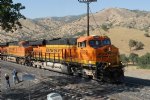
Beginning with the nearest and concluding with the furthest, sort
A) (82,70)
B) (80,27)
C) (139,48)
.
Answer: (82,70), (139,48), (80,27)

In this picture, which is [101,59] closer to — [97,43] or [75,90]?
[97,43]

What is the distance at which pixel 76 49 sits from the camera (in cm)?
3416

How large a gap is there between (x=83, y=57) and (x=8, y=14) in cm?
744

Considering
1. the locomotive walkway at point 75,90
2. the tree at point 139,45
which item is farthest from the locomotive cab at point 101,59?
the tree at point 139,45

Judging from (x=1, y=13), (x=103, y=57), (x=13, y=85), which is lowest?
(x=13, y=85)

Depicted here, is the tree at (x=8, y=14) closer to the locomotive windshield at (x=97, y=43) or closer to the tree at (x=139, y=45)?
the locomotive windshield at (x=97, y=43)

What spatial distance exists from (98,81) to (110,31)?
74739 mm

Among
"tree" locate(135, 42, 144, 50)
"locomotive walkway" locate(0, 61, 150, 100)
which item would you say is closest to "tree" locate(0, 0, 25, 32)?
"locomotive walkway" locate(0, 61, 150, 100)

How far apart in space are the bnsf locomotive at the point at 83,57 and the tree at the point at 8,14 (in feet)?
19.5

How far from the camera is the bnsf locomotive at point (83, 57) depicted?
1208 inches

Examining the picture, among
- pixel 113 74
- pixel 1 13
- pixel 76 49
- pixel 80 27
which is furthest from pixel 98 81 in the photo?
pixel 80 27

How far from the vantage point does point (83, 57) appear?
32.6 metres

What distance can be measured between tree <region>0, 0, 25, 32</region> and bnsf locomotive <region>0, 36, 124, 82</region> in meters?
5.95

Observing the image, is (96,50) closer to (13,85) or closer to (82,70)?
(82,70)
